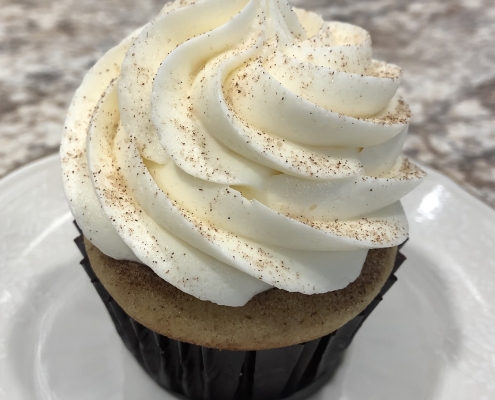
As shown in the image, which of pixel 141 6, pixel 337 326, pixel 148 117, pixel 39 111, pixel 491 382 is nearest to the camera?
pixel 148 117

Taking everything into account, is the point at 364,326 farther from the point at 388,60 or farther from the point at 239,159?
the point at 388,60

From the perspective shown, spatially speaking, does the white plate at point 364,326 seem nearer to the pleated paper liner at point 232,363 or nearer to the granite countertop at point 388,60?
the pleated paper liner at point 232,363

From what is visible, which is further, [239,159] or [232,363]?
[232,363]

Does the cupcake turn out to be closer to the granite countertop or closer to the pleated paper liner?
the pleated paper liner

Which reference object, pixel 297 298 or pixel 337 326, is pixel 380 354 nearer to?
pixel 337 326

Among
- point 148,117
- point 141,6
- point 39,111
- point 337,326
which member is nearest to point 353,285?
point 337,326

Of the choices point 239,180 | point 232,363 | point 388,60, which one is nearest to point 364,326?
point 232,363

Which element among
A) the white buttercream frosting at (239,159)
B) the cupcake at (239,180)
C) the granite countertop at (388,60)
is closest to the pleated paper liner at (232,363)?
the cupcake at (239,180)

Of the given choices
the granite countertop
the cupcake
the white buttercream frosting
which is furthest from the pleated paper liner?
the granite countertop
